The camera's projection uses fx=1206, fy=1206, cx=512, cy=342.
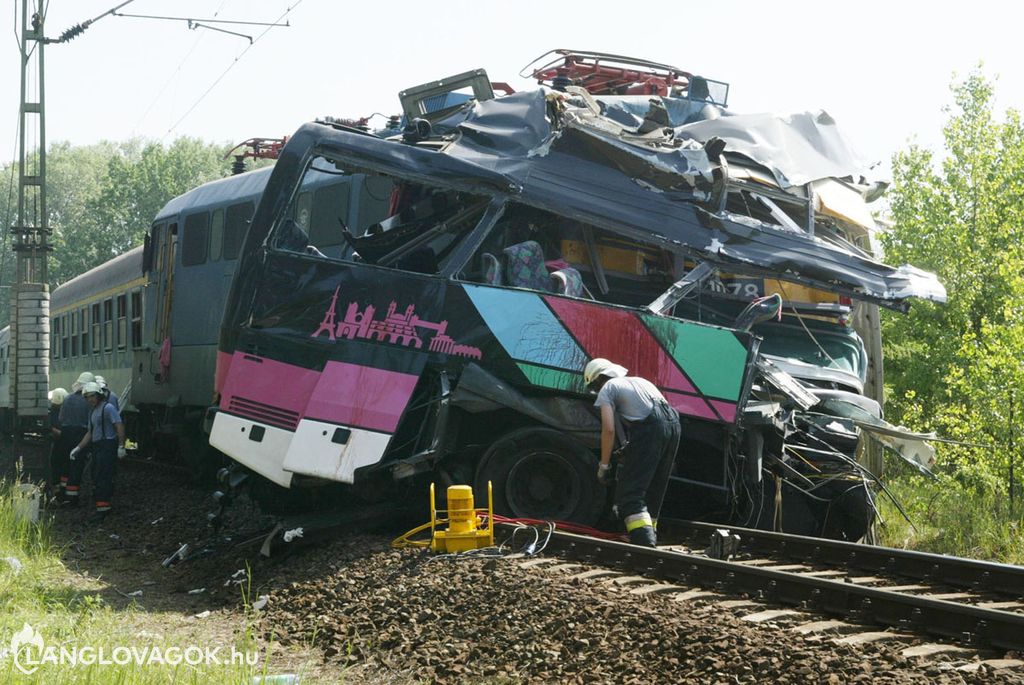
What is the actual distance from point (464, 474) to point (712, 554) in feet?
7.64

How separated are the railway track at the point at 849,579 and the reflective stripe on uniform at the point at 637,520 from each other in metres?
0.47

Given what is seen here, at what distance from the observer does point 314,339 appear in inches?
A: 374

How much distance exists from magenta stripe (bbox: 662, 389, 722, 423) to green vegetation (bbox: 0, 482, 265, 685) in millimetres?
3449

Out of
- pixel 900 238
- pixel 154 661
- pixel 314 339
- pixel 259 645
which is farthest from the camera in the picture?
pixel 900 238

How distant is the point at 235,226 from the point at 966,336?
32.7 feet

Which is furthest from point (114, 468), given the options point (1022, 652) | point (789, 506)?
point (1022, 652)

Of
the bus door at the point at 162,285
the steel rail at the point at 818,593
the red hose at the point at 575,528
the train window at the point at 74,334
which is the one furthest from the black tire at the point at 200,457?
the train window at the point at 74,334

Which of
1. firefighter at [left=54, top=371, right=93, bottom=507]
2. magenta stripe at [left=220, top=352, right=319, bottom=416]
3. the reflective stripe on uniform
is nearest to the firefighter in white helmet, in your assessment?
firefighter at [left=54, top=371, right=93, bottom=507]

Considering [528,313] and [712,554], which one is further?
[528,313]

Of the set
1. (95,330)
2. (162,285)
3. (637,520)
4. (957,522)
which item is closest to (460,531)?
(637,520)

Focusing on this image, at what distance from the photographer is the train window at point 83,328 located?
2361 centimetres

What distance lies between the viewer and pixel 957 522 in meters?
13.9

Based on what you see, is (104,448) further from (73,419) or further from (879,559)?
(879,559)

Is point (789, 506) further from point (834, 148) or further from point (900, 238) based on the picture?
point (900, 238)
